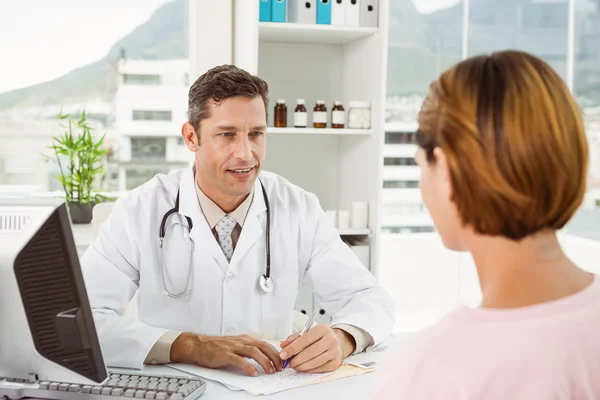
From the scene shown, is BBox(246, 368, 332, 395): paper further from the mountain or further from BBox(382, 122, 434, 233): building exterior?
BBox(382, 122, 434, 233): building exterior

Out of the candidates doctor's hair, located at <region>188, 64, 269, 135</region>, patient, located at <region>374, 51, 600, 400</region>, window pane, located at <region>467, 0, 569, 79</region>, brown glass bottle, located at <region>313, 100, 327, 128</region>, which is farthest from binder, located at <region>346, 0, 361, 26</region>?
patient, located at <region>374, 51, 600, 400</region>

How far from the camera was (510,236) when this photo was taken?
83 centimetres

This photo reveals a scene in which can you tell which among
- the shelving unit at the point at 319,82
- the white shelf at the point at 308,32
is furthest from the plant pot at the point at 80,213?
the white shelf at the point at 308,32

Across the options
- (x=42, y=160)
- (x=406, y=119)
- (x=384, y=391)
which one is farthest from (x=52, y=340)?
(x=406, y=119)

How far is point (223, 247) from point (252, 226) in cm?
10

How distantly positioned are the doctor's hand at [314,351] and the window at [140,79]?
256cm

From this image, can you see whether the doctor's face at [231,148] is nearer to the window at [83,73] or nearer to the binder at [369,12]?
the binder at [369,12]

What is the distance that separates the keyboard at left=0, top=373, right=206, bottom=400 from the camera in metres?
1.30

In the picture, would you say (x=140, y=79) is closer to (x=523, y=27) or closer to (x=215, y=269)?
(x=215, y=269)

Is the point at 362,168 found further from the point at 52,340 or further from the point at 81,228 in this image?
Result: the point at 52,340

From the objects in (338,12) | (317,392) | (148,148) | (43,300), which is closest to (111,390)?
(43,300)

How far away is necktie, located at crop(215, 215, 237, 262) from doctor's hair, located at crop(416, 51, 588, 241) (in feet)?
4.03

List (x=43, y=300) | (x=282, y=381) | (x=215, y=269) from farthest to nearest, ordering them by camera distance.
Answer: (x=215, y=269) → (x=282, y=381) → (x=43, y=300)

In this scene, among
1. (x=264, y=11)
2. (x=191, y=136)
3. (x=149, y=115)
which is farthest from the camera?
(x=149, y=115)
